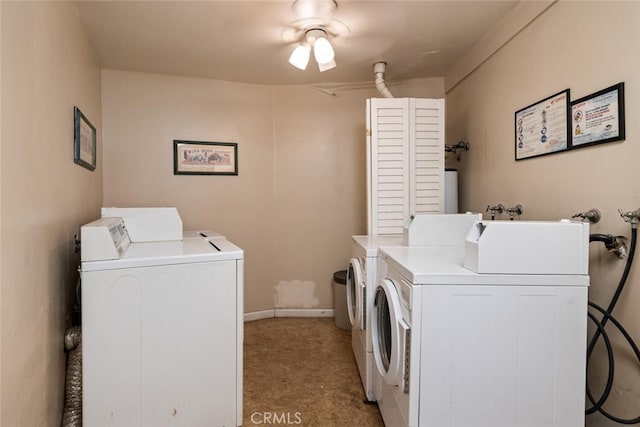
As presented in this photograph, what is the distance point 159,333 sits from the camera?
58.6 inches

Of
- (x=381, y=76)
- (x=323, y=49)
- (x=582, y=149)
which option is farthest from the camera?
(x=381, y=76)

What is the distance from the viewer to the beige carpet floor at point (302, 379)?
6.09ft

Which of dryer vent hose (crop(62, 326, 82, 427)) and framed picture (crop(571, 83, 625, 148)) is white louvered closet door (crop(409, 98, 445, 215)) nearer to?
framed picture (crop(571, 83, 625, 148))

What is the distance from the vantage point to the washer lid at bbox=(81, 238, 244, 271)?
1423mm

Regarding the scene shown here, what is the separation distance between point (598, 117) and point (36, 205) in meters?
2.30

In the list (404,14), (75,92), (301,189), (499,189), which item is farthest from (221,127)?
(499,189)

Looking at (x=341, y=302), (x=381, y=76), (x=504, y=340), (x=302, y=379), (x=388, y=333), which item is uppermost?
(x=381, y=76)

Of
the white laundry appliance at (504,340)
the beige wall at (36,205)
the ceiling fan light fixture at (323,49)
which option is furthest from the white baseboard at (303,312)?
the ceiling fan light fixture at (323,49)

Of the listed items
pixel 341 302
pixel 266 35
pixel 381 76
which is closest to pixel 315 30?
pixel 266 35

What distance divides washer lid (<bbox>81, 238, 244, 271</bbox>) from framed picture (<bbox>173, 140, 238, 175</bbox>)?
129 cm

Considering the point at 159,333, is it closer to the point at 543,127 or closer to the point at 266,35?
the point at 266,35

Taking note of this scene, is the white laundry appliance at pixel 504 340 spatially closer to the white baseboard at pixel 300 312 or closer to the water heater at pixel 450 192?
the water heater at pixel 450 192

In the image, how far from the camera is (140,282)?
1459mm

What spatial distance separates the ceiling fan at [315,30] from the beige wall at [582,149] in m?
1.08
